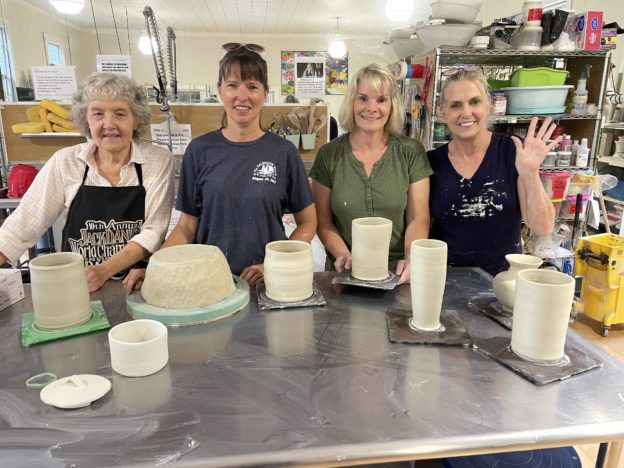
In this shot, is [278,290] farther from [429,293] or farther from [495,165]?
[495,165]

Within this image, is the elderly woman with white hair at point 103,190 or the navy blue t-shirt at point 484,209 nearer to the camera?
the elderly woman with white hair at point 103,190

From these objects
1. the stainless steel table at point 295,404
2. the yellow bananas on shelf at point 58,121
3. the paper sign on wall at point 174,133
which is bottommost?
the stainless steel table at point 295,404

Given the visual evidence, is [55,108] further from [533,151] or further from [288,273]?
[533,151]

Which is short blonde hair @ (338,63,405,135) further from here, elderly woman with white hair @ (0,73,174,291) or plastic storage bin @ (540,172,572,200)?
plastic storage bin @ (540,172,572,200)

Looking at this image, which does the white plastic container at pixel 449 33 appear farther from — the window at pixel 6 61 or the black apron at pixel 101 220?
the window at pixel 6 61

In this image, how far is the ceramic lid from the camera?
0.82 meters

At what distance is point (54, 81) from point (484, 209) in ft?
8.16

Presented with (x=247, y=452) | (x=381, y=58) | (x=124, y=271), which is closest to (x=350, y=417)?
(x=247, y=452)

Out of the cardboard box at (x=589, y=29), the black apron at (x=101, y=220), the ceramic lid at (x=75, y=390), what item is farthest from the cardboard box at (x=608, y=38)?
the ceramic lid at (x=75, y=390)

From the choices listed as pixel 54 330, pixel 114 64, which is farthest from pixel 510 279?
pixel 114 64

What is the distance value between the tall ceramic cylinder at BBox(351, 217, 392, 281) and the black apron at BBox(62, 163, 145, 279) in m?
0.80

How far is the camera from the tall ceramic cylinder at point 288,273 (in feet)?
4.03

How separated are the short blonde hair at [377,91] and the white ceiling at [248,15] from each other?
18.9ft

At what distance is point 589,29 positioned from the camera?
3.07 m
